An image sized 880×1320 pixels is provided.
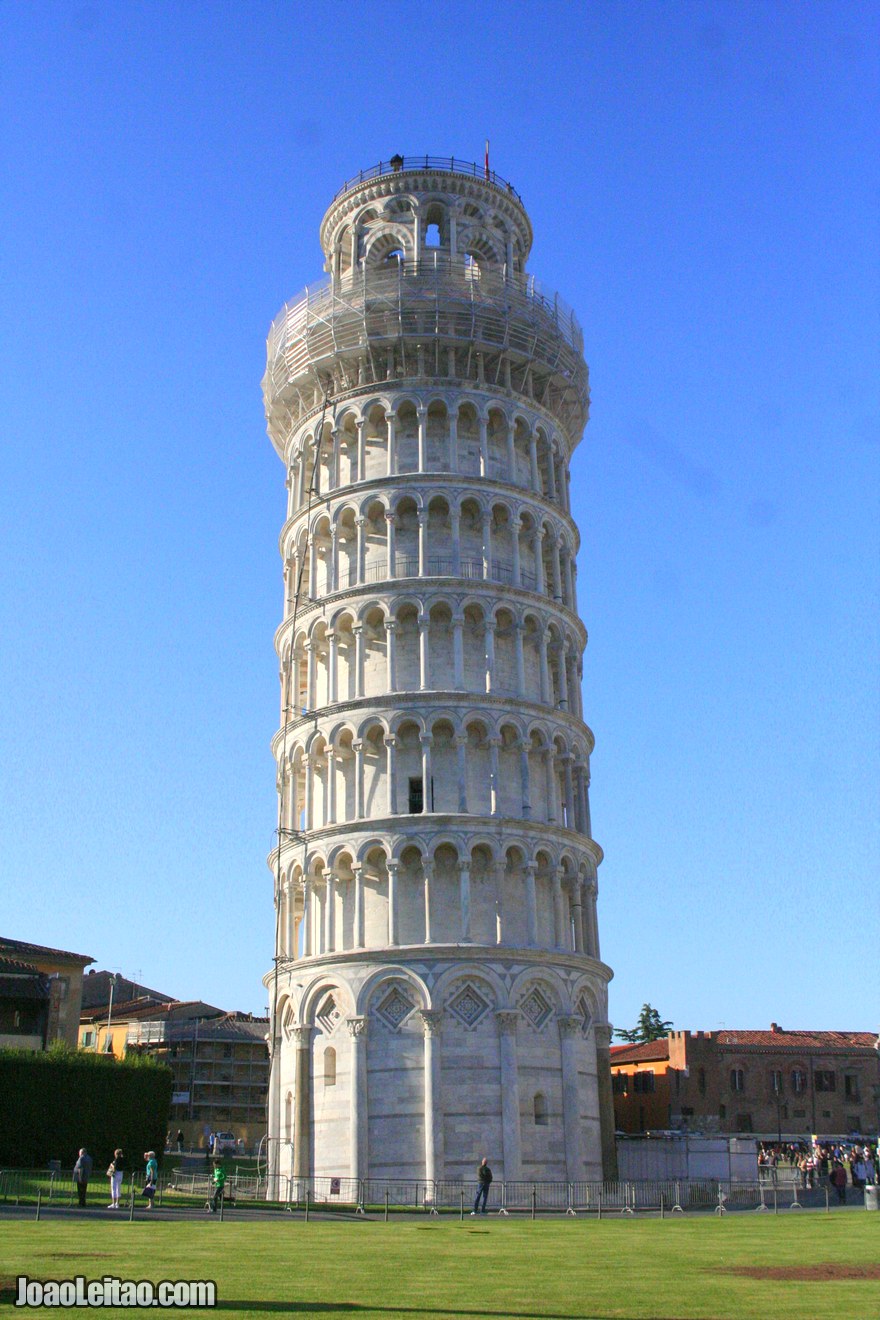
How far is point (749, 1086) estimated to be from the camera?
8431 centimetres

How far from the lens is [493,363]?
180 feet

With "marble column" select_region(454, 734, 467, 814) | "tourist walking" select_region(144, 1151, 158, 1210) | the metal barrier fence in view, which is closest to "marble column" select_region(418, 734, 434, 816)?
"marble column" select_region(454, 734, 467, 814)

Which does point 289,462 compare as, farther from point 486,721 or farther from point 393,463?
point 486,721

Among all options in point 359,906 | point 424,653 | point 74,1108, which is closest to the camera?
point 74,1108

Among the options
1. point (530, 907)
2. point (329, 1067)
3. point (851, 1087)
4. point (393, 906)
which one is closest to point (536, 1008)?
point (530, 907)

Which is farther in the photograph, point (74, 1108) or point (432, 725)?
point (432, 725)

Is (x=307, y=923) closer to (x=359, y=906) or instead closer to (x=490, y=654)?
(x=359, y=906)

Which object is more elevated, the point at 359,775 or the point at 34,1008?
the point at 359,775

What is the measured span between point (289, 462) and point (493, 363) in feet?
31.9

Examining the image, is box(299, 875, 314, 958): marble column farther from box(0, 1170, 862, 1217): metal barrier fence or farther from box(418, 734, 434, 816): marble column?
box(0, 1170, 862, 1217): metal barrier fence

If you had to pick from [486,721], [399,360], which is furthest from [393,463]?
[486,721]

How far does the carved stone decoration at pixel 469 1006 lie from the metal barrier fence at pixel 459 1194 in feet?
16.5

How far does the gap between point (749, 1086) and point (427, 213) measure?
56.4 metres

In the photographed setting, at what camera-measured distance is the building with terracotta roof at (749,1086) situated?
3255 inches
